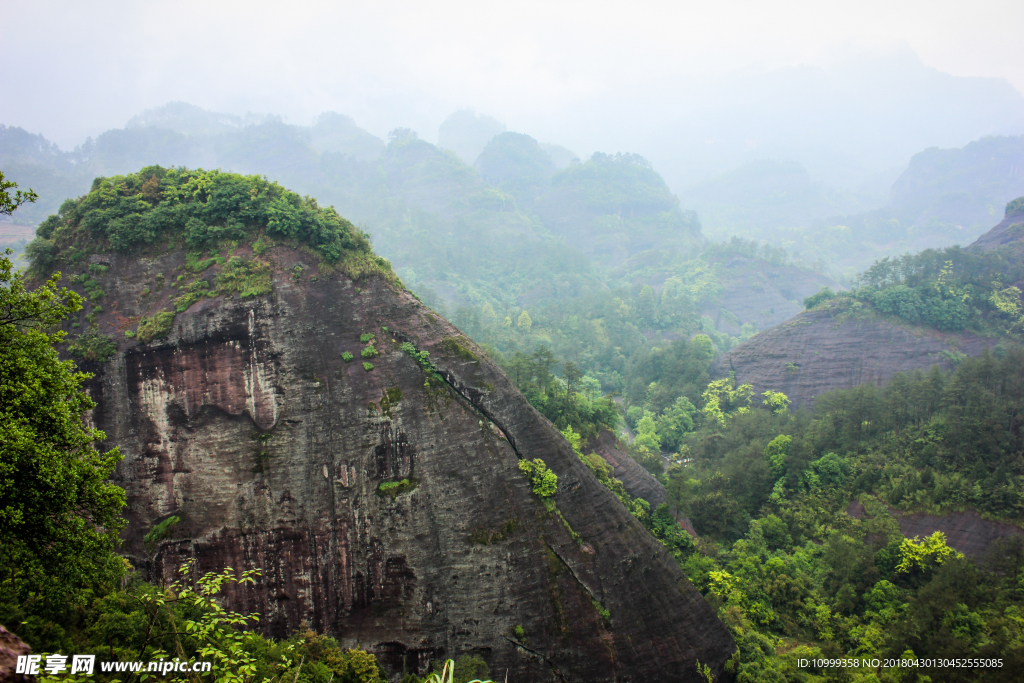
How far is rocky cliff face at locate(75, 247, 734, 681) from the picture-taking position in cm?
1541

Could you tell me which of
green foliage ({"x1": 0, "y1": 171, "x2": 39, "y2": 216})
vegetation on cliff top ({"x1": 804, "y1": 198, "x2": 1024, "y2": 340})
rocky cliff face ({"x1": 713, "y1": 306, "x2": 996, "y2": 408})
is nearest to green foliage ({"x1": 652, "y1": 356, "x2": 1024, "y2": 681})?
rocky cliff face ({"x1": 713, "y1": 306, "x2": 996, "y2": 408})

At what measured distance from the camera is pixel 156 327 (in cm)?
1588

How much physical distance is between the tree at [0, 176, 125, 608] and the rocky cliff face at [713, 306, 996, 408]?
52.5 m

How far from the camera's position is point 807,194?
17050 centimetres

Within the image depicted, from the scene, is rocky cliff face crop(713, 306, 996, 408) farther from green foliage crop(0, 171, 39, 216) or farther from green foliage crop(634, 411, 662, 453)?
green foliage crop(0, 171, 39, 216)

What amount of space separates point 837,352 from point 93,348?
58503 millimetres

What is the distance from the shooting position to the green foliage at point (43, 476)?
6.52 meters

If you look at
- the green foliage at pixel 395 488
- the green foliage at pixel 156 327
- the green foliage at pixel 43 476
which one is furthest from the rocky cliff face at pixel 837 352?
the green foliage at pixel 43 476

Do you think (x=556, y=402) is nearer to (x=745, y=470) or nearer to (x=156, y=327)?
(x=745, y=470)

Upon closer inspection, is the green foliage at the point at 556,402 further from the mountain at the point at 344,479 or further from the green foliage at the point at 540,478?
the mountain at the point at 344,479

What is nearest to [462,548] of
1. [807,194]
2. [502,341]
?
[502,341]

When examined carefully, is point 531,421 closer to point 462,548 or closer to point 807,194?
point 462,548

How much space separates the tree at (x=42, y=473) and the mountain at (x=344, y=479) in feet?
26.6

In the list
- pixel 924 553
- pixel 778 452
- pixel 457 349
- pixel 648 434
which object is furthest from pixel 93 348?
pixel 648 434
